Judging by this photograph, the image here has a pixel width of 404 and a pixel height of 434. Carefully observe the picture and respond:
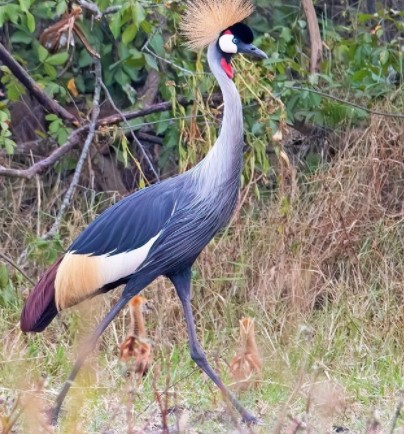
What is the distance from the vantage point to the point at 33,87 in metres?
5.43

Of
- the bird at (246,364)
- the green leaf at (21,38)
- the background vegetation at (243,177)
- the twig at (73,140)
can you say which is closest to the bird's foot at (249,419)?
the bird at (246,364)

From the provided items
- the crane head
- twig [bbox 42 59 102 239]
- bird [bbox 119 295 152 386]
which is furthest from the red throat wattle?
twig [bbox 42 59 102 239]

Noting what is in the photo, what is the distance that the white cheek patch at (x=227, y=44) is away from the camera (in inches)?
172

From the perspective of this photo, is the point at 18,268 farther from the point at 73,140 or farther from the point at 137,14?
the point at 137,14

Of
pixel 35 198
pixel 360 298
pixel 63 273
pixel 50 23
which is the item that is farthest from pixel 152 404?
pixel 50 23

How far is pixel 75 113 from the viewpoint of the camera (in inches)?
241

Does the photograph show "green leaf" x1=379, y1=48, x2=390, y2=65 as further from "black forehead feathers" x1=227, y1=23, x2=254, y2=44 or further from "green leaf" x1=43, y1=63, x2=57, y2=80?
"green leaf" x1=43, y1=63, x2=57, y2=80

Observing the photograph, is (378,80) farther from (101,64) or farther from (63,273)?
(63,273)

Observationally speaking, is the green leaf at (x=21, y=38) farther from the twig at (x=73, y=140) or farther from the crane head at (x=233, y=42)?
the crane head at (x=233, y=42)

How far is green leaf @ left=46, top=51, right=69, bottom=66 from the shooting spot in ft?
17.9

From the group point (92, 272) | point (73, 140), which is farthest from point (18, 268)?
point (92, 272)

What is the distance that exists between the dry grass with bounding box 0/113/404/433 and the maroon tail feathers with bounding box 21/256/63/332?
0.45 feet

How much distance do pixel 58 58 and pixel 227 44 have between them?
1.35 m

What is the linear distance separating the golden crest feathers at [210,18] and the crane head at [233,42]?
0.03 m
